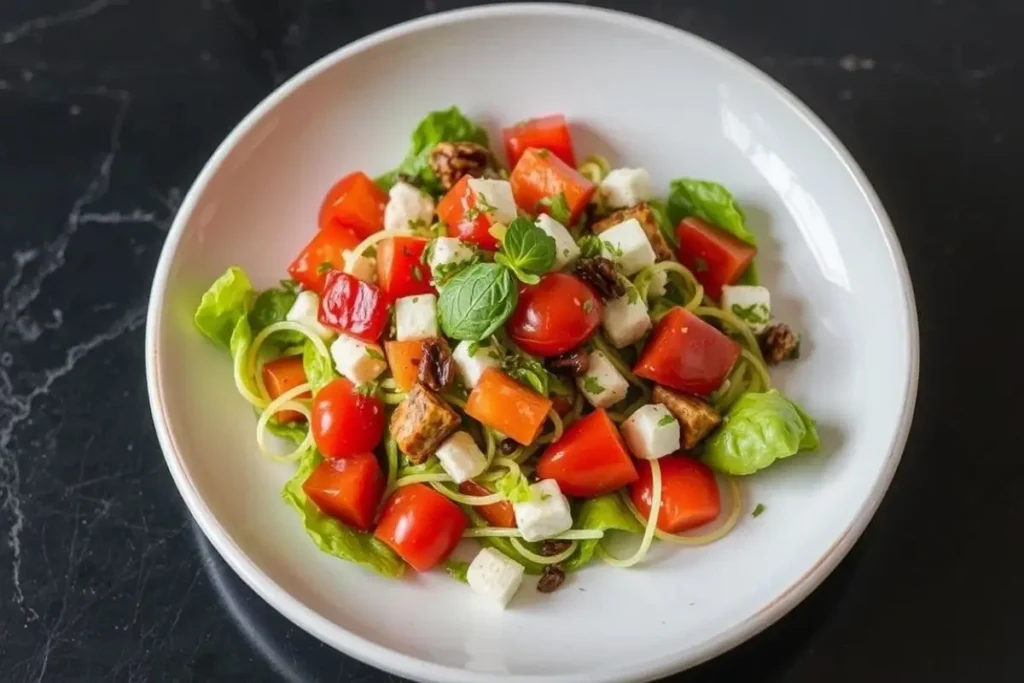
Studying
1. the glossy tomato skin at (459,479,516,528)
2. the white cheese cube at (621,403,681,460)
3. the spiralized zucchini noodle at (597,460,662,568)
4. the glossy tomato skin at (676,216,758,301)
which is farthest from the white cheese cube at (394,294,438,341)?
the glossy tomato skin at (676,216,758,301)

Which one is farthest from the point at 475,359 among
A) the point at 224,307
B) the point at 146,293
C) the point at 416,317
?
the point at 146,293

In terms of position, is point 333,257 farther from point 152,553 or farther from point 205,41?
point 205,41

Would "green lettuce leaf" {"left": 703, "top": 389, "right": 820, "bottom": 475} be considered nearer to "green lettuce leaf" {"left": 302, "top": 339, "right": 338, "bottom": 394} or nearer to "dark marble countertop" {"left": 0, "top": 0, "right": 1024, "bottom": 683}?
"dark marble countertop" {"left": 0, "top": 0, "right": 1024, "bottom": 683}

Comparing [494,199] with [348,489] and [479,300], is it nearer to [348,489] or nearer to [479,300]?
[479,300]

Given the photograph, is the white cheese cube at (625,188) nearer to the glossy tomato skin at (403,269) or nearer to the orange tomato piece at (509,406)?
the glossy tomato skin at (403,269)

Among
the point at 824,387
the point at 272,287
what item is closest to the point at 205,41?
the point at 272,287
